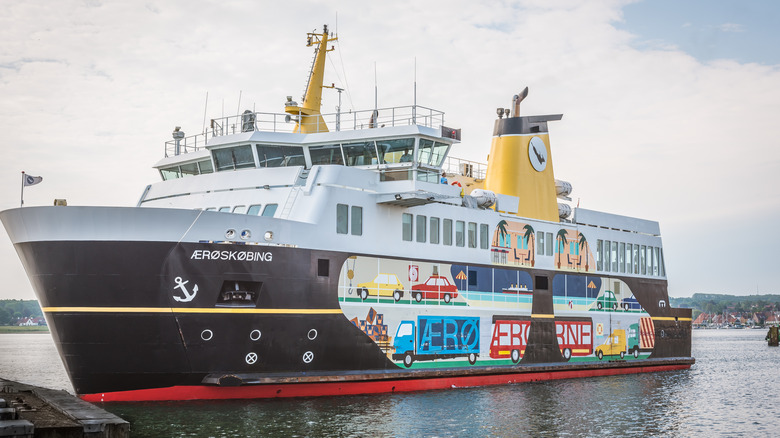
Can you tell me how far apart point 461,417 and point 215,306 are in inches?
227

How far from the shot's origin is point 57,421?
10.2 metres

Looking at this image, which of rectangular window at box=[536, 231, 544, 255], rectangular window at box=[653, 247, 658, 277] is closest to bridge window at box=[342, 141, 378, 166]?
rectangular window at box=[536, 231, 544, 255]

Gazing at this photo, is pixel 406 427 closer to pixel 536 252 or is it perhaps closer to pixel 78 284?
pixel 78 284

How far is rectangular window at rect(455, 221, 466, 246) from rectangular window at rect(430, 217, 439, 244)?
77 centimetres

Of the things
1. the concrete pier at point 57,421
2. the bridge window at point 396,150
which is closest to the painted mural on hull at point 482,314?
the bridge window at point 396,150

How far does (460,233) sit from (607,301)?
7880 millimetres

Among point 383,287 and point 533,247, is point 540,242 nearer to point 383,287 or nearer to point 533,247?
point 533,247

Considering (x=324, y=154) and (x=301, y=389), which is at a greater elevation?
(x=324, y=154)

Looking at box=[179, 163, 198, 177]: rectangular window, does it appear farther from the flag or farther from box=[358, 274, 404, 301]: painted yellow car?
box=[358, 274, 404, 301]: painted yellow car

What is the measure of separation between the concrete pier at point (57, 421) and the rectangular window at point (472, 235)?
500 inches

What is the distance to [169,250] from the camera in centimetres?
1641

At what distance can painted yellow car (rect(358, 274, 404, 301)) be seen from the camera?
19.4 metres

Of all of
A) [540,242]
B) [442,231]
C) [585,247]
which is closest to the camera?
[442,231]

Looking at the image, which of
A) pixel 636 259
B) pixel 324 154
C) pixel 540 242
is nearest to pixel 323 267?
pixel 324 154
